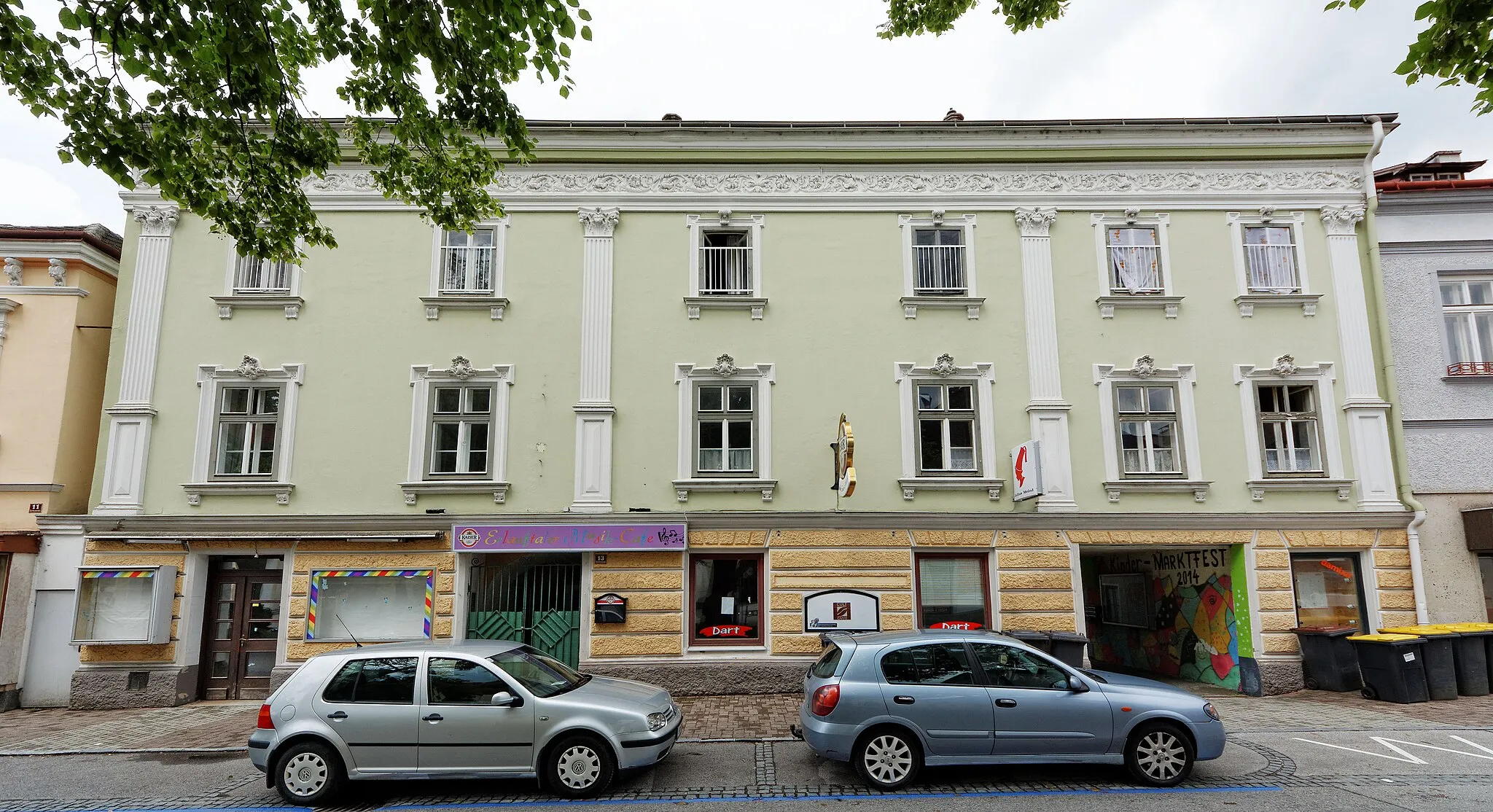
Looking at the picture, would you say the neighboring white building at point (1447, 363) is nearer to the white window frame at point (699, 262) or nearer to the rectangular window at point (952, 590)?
the rectangular window at point (952, 590)

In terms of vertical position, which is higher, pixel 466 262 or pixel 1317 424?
pixel 466 262

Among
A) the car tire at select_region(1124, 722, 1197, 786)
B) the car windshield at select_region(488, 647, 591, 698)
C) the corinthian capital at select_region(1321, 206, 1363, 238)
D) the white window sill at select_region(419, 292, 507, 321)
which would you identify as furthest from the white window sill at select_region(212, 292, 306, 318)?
the corinthian capital at select_region(1321, 206, 1363, 238)

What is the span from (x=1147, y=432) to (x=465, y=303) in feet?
39.4

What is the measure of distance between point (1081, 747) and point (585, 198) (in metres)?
11.7

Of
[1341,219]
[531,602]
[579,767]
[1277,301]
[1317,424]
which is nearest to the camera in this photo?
[579,767]

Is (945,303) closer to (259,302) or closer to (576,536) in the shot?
(576,536)

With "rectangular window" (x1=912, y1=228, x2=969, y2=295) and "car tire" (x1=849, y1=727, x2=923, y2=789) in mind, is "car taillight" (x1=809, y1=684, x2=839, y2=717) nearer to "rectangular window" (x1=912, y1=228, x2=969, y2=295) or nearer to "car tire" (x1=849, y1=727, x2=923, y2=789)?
"car tire" (x1=849, y1=727, x2=923, y2=789)

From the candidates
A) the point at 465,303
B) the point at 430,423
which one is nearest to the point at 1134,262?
the point at 465,303

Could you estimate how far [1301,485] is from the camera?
539 inches

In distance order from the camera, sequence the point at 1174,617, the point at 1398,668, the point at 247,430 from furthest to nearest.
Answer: the point at 1174,617 → the point at 247,430 → the point at 1398,668

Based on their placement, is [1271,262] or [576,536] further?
[1271,262]

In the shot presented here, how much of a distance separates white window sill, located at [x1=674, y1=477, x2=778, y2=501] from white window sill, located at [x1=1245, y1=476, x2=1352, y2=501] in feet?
26.3

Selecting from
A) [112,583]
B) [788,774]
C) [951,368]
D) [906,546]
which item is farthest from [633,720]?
[112,583]

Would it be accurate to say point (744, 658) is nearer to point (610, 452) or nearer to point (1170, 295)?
point (610, 452)
